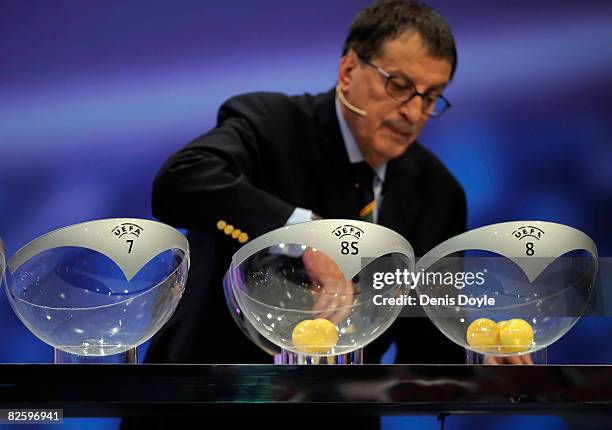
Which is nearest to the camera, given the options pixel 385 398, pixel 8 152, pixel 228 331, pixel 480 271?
pixel 385 398

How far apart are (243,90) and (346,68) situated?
13.7 inches

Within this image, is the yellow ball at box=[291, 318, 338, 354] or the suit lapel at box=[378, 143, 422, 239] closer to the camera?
the yellow ball at box=[291, 318, 338, 354]

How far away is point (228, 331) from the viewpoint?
5.50ft

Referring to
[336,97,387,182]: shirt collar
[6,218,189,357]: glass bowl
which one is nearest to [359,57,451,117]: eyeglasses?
[336,97,387,182]: shirt collar

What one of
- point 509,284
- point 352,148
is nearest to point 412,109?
point 352,148

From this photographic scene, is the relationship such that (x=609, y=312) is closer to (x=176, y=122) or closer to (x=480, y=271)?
(x=480, y=271)

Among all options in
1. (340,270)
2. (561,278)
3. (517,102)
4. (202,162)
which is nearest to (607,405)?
(561,278)

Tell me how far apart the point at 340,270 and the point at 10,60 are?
59.6 inches

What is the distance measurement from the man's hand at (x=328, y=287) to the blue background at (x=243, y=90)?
1.24 metres

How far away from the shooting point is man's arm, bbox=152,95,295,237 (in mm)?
1604

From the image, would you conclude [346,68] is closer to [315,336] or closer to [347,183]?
[347,183]

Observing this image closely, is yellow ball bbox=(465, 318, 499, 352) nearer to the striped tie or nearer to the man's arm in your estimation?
the man's arm

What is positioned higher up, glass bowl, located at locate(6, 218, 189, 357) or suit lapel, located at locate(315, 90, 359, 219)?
suit lapel, located at locate(315, 90, 359, 219)

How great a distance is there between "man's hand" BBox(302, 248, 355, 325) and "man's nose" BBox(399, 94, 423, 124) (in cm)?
95
